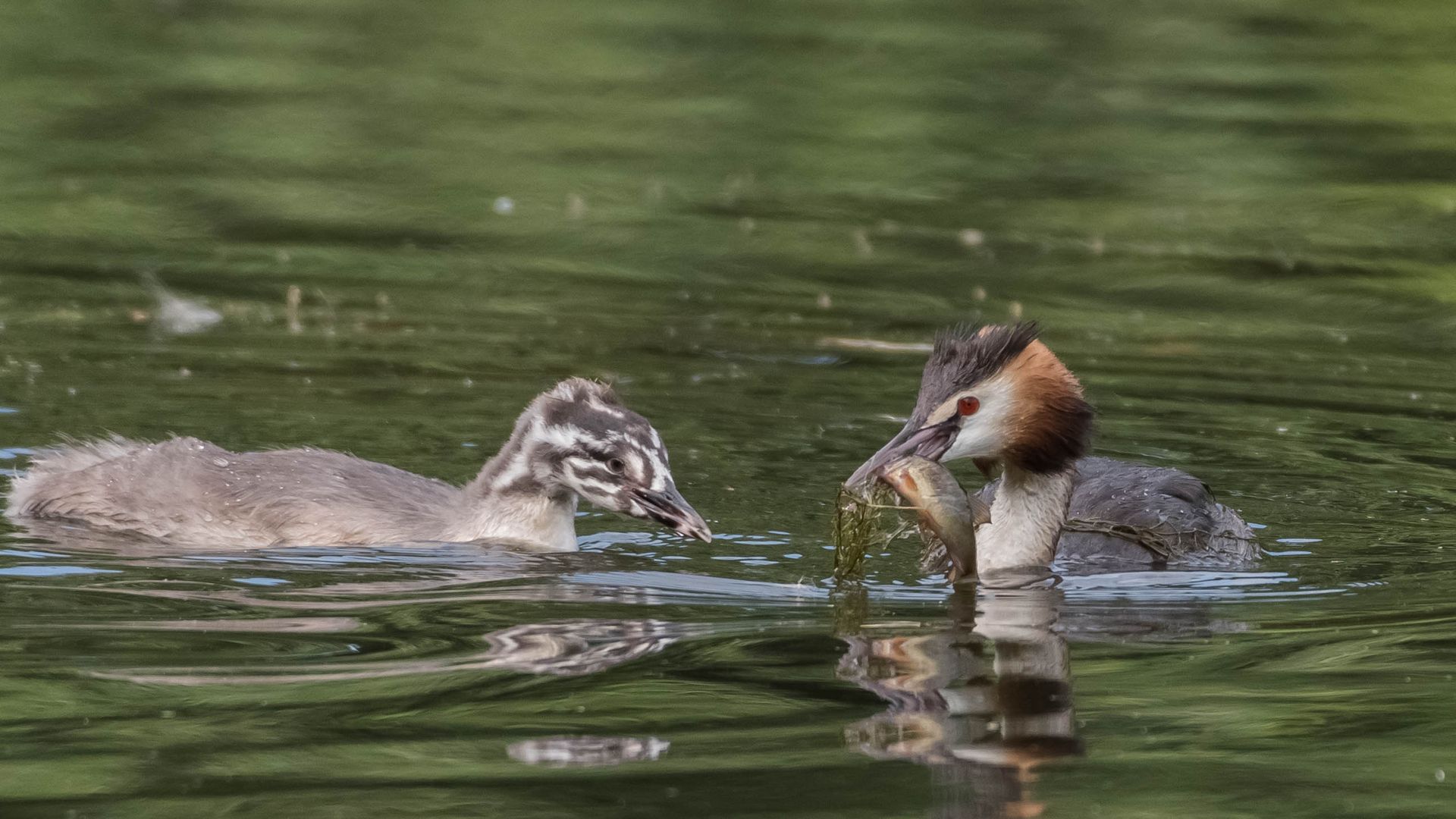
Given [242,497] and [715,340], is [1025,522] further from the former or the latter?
[715,340]

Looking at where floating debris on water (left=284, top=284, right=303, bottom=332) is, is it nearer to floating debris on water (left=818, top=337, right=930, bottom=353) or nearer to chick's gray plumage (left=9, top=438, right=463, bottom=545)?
floating debris on water (left=818, top=337, right=930, bottom=353)

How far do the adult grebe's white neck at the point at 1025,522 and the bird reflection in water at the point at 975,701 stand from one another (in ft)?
2.14

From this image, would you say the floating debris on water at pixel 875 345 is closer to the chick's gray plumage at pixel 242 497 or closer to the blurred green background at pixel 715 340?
the blurred green background at pixel 715 340

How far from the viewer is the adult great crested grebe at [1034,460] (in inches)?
315

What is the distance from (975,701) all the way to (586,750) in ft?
3.63

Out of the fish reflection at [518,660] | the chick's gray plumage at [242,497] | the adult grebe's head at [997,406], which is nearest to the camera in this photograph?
the fish reflection at [518,660]

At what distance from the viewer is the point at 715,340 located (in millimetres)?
11695

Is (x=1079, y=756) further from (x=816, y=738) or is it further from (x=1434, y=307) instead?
(x=1434, y=307)

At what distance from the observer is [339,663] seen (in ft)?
21.4

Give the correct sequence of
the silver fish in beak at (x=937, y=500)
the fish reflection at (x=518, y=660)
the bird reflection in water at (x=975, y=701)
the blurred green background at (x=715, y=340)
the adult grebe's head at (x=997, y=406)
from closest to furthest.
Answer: the bird reflection in water at (x=975, y=701) < the blurred green background at (x=715, y=340) < the fish reflection at (x=518, y=660) < the silver fish in beak at (x=937, y=500) < the adult grebe's head at (x=997, y=406)

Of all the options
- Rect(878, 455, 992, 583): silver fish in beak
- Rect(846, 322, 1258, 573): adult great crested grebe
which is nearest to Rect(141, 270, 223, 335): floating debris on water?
Rect(846, 322, 1258, 573): adult great crested grebe

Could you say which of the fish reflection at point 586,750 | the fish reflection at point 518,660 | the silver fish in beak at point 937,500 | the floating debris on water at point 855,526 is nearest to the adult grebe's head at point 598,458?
the floating debris on water at point 855,526

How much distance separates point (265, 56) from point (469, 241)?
571 cm

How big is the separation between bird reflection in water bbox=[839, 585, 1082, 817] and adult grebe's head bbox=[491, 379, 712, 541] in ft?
4.00
